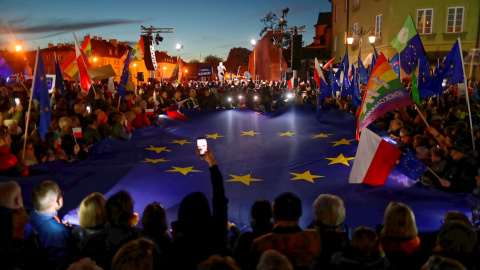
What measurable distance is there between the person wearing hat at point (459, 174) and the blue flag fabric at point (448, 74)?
130 inches

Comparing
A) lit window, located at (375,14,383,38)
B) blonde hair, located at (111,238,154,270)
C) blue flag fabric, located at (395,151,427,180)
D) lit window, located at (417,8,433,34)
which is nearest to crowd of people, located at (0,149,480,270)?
blonde hair, located at (111,238,154,270)

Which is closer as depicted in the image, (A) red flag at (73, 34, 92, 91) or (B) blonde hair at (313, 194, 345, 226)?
(B) blonde hair at (313, 194, 345, 226)

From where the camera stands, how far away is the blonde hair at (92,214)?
11.0 feet

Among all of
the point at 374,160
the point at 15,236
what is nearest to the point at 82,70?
the point at 15,236

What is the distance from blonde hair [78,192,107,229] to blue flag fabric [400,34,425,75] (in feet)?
29.3

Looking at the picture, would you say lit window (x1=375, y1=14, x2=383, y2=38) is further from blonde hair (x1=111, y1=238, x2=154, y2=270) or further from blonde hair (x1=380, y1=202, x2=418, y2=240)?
blonde hair (x1=111, y1=238, x2=154, y2=270)

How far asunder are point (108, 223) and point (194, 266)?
104cm

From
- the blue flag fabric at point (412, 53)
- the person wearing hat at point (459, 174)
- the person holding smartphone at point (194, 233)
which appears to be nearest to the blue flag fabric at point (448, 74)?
the blue flag fabric at point (412, 53)

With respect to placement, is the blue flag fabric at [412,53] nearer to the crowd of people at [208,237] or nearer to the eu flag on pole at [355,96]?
the eu flag on pole at [355,96]

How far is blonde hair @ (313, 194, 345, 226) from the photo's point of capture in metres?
3.21

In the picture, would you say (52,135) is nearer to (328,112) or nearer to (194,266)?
(194,266)

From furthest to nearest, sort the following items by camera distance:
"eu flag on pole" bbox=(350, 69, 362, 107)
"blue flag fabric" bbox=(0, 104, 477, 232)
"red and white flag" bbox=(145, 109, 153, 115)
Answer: "eu flag on pole" bbox=(350, 69, 362, 107), "red and white flag" bbox=(145, 109, 153, 115), "blue flag fabric" bbox=(0, 104, 477, 232)

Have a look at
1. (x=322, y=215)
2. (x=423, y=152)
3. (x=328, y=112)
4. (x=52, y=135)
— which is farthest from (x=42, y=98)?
(x=328, y=112)

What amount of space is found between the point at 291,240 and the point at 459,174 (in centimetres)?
341
